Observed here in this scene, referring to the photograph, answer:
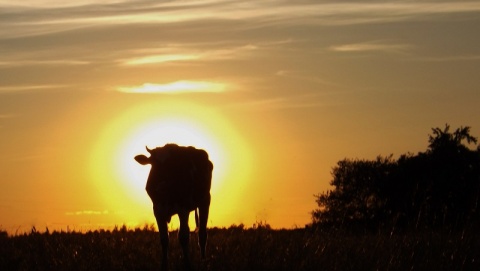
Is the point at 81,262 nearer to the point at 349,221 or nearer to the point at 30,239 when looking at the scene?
the point at 30,239

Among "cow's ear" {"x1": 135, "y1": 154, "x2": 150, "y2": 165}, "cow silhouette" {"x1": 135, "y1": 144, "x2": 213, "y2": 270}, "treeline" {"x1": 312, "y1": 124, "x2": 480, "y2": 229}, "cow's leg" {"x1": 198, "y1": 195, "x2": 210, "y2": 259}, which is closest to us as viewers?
"cow silhouette" {"x1": 135, "y1": 144, "x2": 213, "y2": 270}

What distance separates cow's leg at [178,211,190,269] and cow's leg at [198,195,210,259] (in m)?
0.81

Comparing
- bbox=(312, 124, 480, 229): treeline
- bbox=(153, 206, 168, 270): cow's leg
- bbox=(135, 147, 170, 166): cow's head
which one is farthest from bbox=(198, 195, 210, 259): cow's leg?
bbox=(312, 124, 480, 229): treeline

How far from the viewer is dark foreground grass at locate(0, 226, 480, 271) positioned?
1761 centimetres

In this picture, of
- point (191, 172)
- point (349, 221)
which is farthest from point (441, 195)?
point (191, 172)

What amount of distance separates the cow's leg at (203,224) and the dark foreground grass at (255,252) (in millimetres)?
198

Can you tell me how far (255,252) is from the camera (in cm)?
1820

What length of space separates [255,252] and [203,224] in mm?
2650

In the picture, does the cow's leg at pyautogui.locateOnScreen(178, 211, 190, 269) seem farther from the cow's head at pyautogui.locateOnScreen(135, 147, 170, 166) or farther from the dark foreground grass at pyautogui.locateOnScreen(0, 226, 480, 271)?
the cow's head at pyautogui.locateOnScreen(135, 147, 170, 166)

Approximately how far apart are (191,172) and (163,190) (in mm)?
821

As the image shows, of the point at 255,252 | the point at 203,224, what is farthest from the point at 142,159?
the point at 255,252

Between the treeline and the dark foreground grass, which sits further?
the treeline

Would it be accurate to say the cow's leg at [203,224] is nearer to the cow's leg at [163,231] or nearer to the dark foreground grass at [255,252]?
the dark foreground grass at [255,252]

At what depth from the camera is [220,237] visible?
22.4 metres
